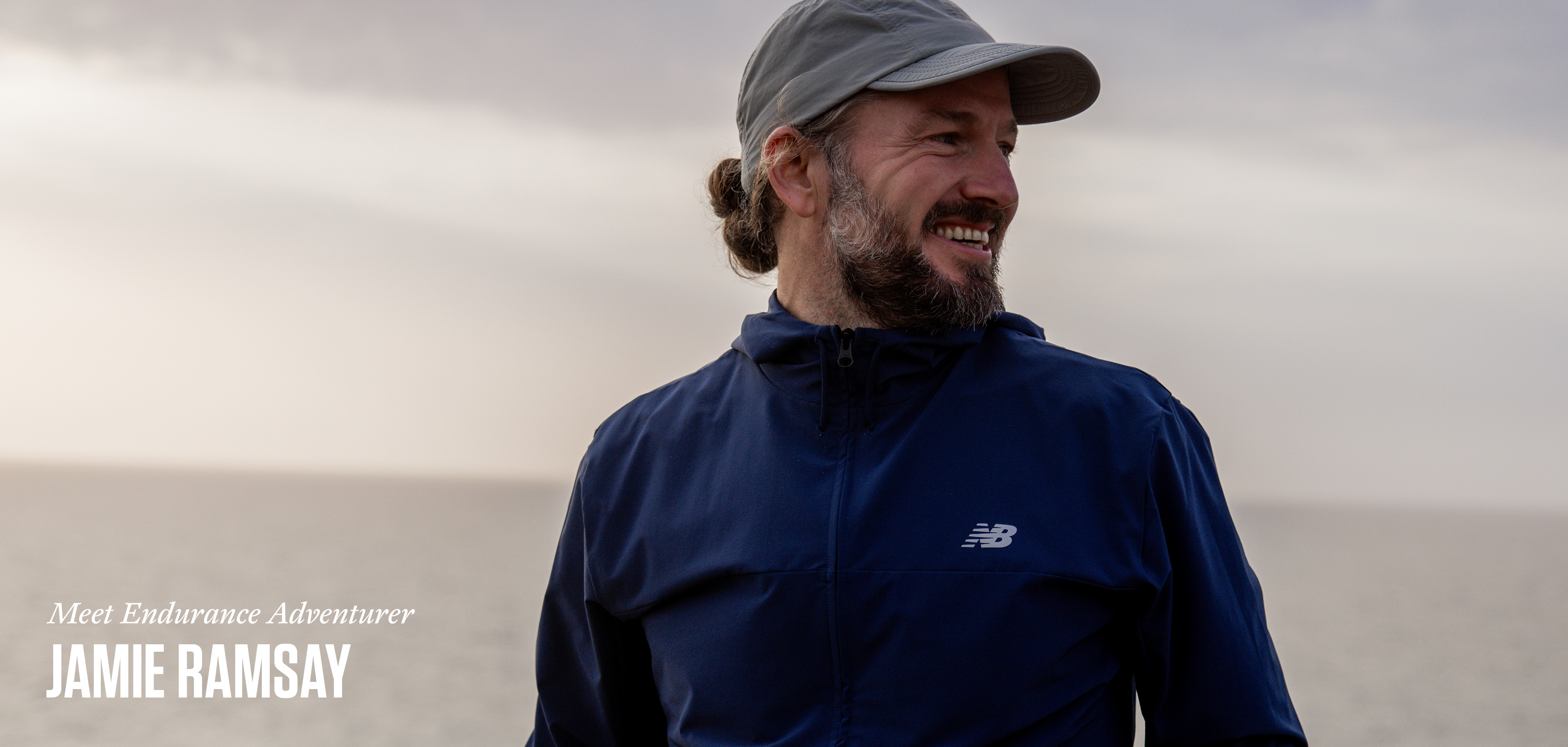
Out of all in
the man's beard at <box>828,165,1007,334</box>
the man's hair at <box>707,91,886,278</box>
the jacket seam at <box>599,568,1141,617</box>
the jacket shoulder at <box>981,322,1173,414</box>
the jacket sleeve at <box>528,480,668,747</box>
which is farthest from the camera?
the jacket sleeve at <box>528,480,668,747</box>

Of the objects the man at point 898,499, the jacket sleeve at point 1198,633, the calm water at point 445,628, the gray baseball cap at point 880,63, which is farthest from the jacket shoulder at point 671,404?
the calm water at point 445,628

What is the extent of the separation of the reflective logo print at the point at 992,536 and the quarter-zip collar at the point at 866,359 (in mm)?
258

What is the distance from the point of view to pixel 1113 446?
1649 mm

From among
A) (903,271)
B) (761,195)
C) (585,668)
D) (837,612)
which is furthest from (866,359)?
(585,668)

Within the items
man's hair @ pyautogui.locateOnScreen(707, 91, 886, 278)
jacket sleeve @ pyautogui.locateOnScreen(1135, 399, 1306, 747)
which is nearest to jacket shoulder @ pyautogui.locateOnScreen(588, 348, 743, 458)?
man's hair @ pyautogui.locateOnScreen(707, 91, 886, 278)

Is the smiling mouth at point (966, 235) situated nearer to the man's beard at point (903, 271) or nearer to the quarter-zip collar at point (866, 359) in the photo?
the man's beard at point (903, 271)

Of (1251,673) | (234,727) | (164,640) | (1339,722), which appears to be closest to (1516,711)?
(1339,722)

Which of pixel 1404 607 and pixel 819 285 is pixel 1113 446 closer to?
pixel 819 285

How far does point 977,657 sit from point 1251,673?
1.27ft

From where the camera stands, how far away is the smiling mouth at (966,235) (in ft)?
6.13

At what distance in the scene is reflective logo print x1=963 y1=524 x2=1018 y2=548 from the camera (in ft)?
5.36

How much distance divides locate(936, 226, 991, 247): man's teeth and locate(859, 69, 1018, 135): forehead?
16 cm

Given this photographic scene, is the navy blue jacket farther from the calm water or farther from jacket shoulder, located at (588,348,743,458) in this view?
the calm water

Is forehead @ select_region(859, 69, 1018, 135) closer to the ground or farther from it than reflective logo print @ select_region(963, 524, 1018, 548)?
farther from it
